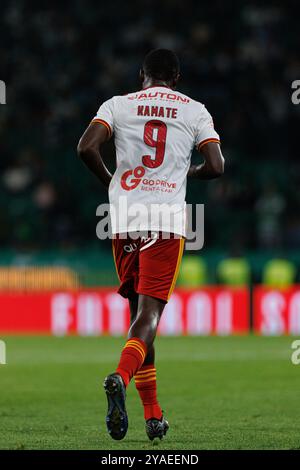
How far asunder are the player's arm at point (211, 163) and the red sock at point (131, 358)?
38.7 inches

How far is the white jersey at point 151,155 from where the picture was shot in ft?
20.3

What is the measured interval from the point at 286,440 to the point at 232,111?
45.1 feet

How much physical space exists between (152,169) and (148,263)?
512 millimetres

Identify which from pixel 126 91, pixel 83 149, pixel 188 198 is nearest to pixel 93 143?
pixel 83 149

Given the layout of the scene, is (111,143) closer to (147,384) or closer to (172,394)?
(172,394)

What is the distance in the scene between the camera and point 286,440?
625 centimetres

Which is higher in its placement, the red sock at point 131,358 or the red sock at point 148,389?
the red sock at point 131,358

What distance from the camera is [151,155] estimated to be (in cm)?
623

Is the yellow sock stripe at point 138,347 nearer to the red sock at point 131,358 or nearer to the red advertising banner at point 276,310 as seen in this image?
the red sock at point 131,358

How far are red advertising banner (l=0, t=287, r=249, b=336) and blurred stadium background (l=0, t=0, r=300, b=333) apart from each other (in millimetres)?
106

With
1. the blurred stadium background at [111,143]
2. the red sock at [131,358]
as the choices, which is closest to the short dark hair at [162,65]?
the red sock at [131,358]

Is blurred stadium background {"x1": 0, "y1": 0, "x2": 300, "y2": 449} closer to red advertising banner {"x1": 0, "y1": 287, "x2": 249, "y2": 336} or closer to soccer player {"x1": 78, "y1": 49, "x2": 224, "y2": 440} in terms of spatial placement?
red advertising banner {"x1": 0, "y1": 287, "x2": 249, "y2": 336}
